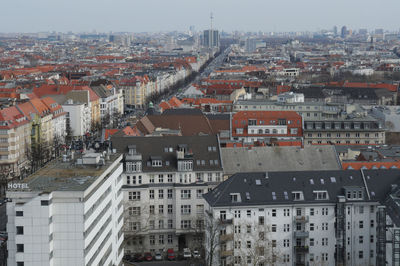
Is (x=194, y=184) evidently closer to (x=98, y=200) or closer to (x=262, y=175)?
(x=262, y=175)

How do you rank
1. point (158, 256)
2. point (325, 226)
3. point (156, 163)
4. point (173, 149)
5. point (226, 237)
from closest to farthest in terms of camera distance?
point (226, 237), point (325, 226), point (158, 256), point (156, 163), point (173, 149)

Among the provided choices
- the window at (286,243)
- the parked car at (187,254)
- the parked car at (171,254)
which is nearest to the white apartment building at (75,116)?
the parked car at (171,254)

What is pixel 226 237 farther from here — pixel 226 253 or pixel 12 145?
pixel 12 145

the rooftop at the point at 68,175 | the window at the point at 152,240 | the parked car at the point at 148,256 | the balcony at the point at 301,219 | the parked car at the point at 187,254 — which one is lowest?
the parked car at the point at 148,256

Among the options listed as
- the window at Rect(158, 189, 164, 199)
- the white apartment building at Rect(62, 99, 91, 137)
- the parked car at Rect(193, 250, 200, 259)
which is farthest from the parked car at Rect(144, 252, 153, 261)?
the white apartment building at Rect(62, 99, 91, 137)

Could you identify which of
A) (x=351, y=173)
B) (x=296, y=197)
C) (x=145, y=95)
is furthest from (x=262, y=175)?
(x=145, y=95)

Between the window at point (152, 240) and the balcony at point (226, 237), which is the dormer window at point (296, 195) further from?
the window at point (152, 240)

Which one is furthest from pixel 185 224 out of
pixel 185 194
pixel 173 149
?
pixel 173 149
